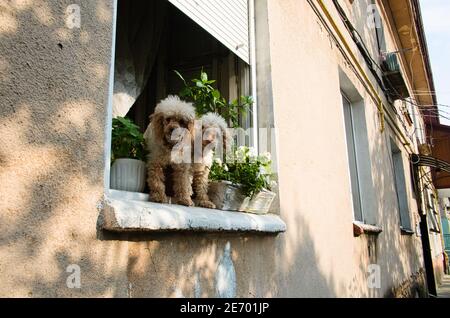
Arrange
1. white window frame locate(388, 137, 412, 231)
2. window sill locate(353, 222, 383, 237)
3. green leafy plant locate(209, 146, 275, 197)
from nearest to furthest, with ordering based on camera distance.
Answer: green leafy plant locate(209, 146, 275, 197) → window sill locate(353, 222, 383, 237) → white window frame locate(388, 137, 412, 231)

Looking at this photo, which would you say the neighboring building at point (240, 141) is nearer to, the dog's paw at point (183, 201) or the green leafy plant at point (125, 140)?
the dog's paw at point (183, 201)

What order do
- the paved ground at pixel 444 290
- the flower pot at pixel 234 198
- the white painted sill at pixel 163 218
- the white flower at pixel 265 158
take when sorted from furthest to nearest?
1. the paved ground at pixel 444 290
2. the white flower at pixel 265 158
3. the flower pot at pixel 234 198
4. the white painted sill at pixel 163 218

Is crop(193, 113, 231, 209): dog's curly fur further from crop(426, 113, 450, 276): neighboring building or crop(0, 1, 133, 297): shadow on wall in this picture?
crop(426, 113, 450, 276): neighboring building

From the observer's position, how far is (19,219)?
1.29 metres

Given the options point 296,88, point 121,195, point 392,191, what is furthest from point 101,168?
point 392,191

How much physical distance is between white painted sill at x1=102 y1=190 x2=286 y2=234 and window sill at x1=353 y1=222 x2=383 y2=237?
8.40 ft

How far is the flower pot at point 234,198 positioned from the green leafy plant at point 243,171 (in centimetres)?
5

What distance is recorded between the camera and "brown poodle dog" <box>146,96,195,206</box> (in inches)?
81.6

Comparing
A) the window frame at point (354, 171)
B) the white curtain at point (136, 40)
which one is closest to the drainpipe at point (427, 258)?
the window frame at point (354, 171)

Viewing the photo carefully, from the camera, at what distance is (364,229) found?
5.04 metres

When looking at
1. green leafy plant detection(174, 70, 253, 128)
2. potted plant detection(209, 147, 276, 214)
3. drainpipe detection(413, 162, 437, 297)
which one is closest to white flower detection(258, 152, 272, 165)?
potted plant detection(209, 147, 276, 214)

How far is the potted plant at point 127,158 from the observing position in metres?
2.01

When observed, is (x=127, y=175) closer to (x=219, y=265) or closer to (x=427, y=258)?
(x=219, y=265)
